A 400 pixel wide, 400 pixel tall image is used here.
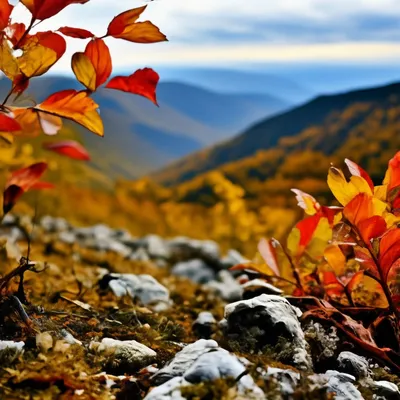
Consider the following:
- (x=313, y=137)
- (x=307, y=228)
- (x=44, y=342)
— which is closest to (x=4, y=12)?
(x=44, y=342)

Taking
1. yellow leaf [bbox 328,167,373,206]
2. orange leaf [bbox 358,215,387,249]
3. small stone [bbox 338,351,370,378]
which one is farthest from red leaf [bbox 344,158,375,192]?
small stone [bbox 338,351,370,378]

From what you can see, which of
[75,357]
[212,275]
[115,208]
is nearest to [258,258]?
[75,357]

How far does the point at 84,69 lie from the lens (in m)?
1.43

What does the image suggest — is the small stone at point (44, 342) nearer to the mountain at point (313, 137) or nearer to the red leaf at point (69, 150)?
the red leaf at point (69, 150)

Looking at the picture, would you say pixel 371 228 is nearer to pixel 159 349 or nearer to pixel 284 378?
pixel 284 378

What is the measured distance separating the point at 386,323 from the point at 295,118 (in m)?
63.6

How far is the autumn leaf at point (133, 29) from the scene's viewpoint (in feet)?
4.64

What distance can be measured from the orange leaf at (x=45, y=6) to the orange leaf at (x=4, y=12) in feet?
0.16

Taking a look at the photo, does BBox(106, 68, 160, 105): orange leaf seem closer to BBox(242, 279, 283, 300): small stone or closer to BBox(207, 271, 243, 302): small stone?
BBox(242, 279, 283, 300): small stone

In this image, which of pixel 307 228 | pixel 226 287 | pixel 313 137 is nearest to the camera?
pixel 307 228

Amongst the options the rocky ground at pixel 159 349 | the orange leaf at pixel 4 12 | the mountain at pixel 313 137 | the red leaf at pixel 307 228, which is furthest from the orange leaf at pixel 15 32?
the mountain at pixel 313 137

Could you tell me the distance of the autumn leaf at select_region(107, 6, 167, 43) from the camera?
141cm

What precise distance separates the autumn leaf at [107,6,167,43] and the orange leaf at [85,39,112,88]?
0.13 feet

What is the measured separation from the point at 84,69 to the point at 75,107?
4.0 inches
